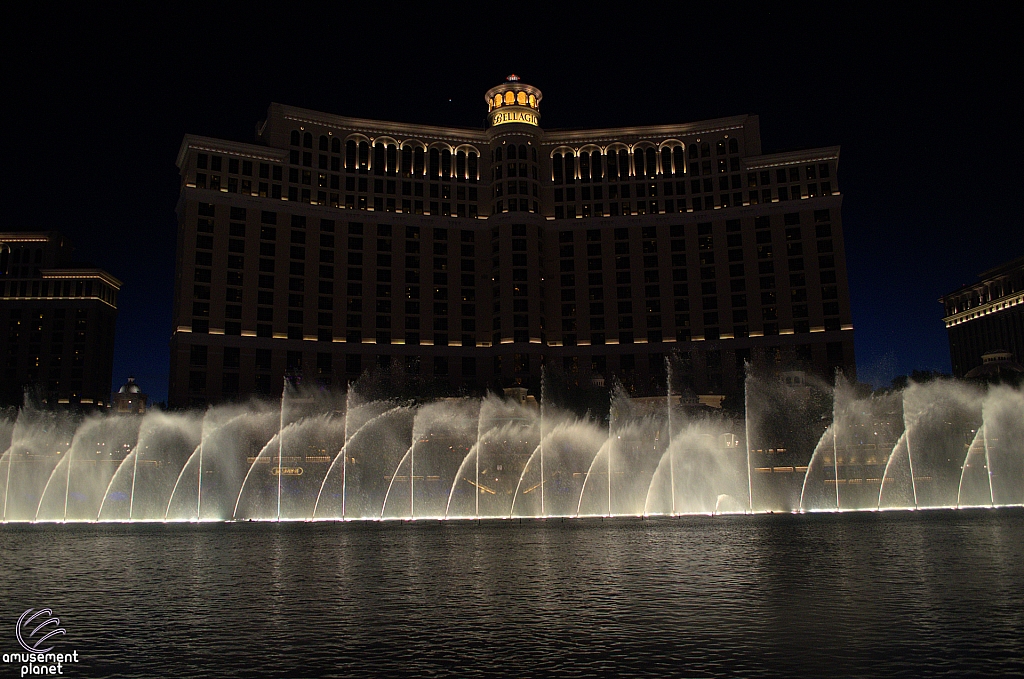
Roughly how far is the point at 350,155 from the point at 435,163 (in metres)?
13.8

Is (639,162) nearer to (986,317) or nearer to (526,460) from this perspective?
(526,460)

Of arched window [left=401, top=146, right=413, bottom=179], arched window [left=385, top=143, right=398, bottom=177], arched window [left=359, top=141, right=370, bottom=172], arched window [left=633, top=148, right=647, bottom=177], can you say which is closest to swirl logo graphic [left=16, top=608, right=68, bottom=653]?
arched window [left=359, top=141, right=370, bottom=172]

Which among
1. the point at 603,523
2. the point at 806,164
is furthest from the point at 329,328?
the point at 603,523

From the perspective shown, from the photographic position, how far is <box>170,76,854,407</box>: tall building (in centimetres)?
12381

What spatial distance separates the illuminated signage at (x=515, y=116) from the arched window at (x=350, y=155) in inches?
937

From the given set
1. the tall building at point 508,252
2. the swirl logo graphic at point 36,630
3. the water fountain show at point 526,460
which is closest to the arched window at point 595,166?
the tall building at point 508,252

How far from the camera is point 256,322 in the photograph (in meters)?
122

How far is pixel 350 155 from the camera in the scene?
134750mm

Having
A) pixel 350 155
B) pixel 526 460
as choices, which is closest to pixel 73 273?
pixel 350 155

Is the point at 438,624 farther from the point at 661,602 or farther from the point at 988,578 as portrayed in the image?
the point at 988,578

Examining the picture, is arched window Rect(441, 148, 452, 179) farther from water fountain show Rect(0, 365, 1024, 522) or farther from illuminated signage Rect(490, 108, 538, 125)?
water fountain show Rect(0, 365, 1024, 522)

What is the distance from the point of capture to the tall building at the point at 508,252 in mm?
123812

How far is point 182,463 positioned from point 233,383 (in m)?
39.3

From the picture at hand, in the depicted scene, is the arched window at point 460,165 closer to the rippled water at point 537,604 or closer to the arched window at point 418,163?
the arched window at point 418,163
